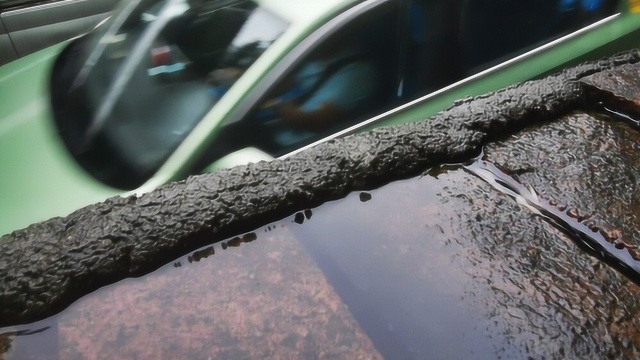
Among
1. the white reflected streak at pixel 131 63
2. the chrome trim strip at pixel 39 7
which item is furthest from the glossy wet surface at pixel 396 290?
the chrome trim strip at pixel 39 7

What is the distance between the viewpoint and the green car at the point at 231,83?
7.60 feet

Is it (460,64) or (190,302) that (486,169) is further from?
(460,64)

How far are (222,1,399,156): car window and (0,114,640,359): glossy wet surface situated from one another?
990 millimetres

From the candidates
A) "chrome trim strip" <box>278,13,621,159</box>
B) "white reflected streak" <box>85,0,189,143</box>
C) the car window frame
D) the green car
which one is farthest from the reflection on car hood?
"chrome trim strip" <box>278,13,621,159</box>

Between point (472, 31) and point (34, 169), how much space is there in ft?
6.73

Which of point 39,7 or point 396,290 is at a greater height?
point 396,290

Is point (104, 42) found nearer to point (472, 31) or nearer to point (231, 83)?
point (231, 83)

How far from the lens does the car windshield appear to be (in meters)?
2.37

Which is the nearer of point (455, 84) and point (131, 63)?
point (131, 63)

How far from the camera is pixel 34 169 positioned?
2.35 metres

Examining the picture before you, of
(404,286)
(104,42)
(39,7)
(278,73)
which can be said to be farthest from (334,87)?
(39,7)

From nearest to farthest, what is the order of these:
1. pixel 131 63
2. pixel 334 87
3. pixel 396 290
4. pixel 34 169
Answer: pixel 396 290 < pixel 34 169 < pixel 334 87 < pixel 131 63

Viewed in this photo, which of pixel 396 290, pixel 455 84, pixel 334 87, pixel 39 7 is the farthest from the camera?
pixel 39 7

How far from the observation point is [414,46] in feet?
8.63
